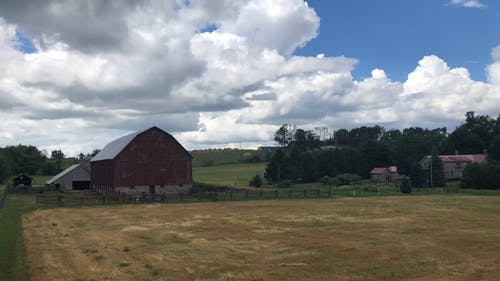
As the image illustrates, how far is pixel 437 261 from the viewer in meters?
20.0

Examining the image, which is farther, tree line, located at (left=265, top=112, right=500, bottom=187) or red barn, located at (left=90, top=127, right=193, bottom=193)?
tree line, located at (left=265, top=112, right=500, bottom=187)

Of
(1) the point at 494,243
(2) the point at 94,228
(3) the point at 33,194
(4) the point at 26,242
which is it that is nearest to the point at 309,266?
(1) the point at 494,243

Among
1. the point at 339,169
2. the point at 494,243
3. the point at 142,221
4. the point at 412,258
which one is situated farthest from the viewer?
the point at 339,169

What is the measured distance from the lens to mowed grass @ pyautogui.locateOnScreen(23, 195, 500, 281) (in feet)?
59.3

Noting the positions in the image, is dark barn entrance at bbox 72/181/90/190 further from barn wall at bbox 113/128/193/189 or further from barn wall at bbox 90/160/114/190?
barn wall at bbox 113/128/193/189

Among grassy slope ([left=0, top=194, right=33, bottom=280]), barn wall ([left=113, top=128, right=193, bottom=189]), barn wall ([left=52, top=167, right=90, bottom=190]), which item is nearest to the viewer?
grassy slope ([left=0, top=194, right=33, bottom=280])

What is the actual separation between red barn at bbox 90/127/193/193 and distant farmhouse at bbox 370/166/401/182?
55292 millimetres

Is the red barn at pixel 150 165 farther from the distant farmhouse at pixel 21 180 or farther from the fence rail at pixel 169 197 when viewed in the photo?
the distant farmhouse at pixel 21 180

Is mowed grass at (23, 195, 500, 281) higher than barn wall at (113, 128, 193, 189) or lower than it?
lower

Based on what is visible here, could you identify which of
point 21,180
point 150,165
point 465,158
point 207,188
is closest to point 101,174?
point 150,165

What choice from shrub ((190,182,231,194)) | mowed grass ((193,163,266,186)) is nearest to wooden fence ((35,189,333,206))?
shrub ((190,182,231,194))

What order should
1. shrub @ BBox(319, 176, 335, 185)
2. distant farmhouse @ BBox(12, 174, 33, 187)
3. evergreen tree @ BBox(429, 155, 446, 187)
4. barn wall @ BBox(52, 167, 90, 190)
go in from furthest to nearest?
shrub @ BBox(319, 176, 335, 185), evergreen tree @ BBox(429, 155, 446, 187), distant farmhouse @ BBox(12, 174, 33, 187), barn wall @ BBox(52, 167, 90, 190)

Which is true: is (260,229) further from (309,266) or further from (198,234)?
(309,266)

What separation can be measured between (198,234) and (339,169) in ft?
295
